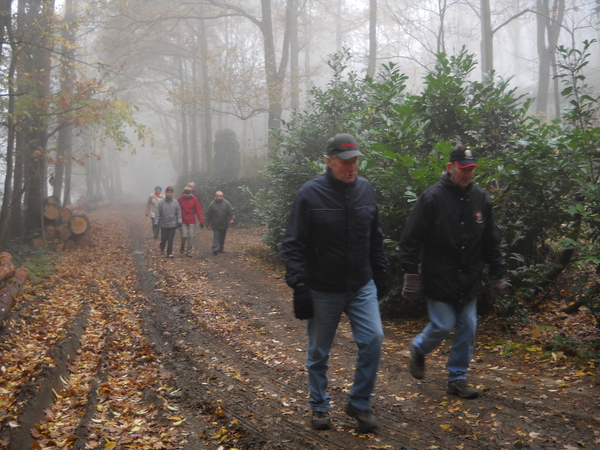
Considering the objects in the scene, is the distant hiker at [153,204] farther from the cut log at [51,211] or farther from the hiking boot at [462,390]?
the hiking boot at [462,390]

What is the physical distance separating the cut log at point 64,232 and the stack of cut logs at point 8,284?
567cm

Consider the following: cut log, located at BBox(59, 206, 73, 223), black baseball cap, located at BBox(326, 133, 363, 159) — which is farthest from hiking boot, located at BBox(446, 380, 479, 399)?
cut log, located at BBox(59, 206, 73, 223)

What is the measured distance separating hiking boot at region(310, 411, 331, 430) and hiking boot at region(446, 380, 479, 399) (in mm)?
1321

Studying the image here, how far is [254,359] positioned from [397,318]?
2.63 meters

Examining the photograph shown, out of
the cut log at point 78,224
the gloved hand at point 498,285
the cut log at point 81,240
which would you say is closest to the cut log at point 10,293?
the cut log at point 78,224

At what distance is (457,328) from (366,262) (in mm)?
1265

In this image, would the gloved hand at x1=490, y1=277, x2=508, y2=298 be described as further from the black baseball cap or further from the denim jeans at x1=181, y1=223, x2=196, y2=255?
the denim jeans at x1=181, y1=223, x2=196, y2=255

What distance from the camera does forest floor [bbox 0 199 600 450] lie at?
430cm

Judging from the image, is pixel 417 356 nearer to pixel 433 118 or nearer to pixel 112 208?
pixel 433 118

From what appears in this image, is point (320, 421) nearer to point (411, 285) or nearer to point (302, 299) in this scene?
point (302, 299)

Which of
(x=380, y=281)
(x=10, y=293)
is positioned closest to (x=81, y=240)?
(x=10, y=293)

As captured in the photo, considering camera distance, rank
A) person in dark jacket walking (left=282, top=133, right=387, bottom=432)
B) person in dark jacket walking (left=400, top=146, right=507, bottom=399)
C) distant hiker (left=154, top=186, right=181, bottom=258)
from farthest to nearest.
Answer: distant hiker (left=154, top=186, right=181, bottom=258) < person in dark jacket walking (left=400, top=146, right=507, bottom=399) < person in dark jacket walking (left=282, top=133, right=387, bottom=432)

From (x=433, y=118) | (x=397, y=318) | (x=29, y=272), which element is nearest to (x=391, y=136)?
(x=433, y=118)

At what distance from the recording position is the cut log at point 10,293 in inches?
336
